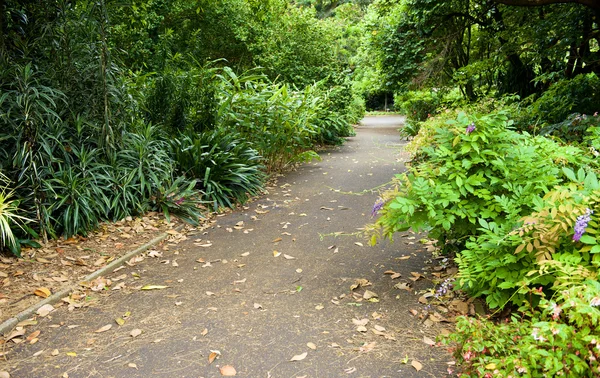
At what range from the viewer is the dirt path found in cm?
265

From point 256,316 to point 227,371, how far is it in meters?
0.72

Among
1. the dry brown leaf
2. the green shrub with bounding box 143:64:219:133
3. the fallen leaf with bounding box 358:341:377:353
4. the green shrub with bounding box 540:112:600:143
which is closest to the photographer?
the dry brown leaf

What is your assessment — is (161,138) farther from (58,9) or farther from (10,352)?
(10,352)

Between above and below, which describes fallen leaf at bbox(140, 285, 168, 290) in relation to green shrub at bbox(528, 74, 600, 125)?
below

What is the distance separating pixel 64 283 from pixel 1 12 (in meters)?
3.08

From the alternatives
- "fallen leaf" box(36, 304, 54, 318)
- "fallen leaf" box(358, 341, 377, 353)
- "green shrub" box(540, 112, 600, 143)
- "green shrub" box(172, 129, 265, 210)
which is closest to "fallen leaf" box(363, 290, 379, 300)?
"fallen leaf" box(358, 341, 377, 353)

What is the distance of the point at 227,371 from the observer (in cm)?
257

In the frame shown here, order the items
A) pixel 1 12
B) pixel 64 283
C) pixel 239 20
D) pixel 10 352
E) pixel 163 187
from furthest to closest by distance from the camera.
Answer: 1. pixel 239 20
2. pixel 163 187
3. pixel 1 12
4. pixel 64 283
5. pixel 10 352

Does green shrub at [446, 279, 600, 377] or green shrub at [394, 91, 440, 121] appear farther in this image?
green shrub at [394, 91, 440, 121]

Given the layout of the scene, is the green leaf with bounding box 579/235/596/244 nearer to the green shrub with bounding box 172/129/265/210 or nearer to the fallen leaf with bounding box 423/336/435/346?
the fallen leaf with bounding box 423/336/435/346

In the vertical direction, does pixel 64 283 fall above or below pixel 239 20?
below

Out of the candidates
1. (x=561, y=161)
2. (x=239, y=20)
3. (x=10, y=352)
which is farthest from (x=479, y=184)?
(x=239, y=20)

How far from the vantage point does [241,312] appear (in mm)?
3340

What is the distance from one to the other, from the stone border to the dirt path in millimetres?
134
